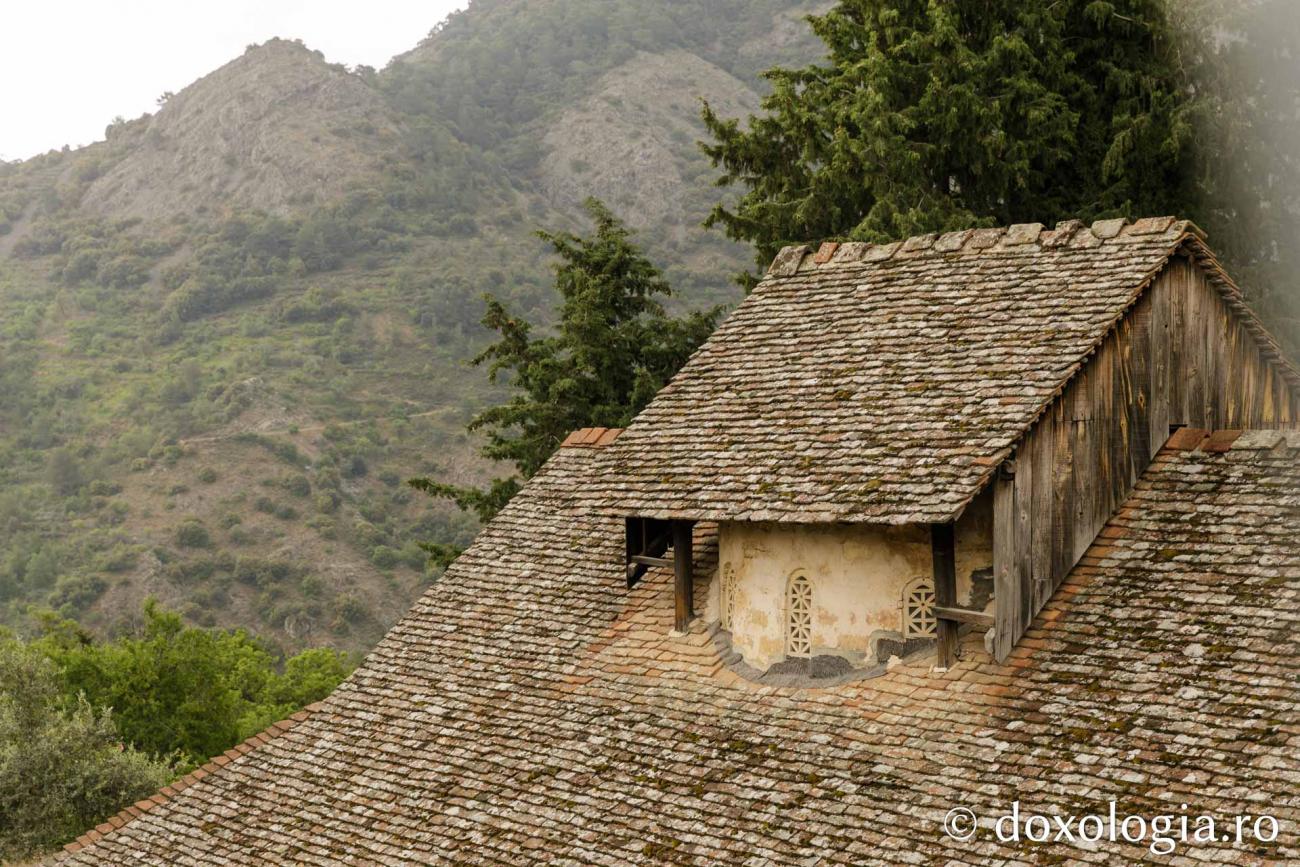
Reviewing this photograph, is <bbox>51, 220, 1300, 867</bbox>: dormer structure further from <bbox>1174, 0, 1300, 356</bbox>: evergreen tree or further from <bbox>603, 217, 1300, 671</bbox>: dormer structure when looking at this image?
<bbox>1174, 0, 1300, 356</bbox>: evergreen tree

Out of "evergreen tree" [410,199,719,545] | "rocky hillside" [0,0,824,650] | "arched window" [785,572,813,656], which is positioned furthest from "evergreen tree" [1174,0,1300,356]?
"rocky hillside" [0,0,824,650]

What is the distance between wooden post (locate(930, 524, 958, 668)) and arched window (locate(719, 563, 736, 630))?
7.20ft

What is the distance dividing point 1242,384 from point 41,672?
21.3 m

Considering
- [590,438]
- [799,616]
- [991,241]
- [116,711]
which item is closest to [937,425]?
[799,616]

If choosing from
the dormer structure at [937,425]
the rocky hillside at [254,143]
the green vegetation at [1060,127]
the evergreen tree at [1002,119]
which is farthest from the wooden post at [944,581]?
the rocky hillside at [254,143]

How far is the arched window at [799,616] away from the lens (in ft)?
36.3

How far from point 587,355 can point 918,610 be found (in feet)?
61.1

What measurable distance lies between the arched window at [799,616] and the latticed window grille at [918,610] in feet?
2.84

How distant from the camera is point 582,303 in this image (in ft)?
94.8

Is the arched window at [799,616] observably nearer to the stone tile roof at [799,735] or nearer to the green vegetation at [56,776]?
the stone tile roof at [799,735]

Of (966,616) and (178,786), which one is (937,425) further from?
(178,786)

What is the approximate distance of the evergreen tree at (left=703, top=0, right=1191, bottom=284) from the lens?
905 inches

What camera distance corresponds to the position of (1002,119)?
2295cm

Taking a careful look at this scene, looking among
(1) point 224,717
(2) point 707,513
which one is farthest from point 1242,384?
(1) point 224,717
